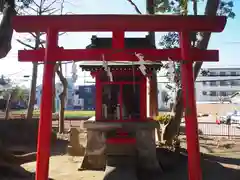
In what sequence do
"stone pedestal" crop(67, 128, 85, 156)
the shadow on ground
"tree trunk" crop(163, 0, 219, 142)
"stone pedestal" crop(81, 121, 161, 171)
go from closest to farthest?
the shadow on ground
"stone pedestal" crop(81, 121, 161, 171)
"tree trunk" crop(163, 0, 219, 142)
"stone pedestal" crop(67, 128, 85, 156)

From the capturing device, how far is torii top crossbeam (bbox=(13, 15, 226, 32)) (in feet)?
20.3

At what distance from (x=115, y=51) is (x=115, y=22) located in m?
0.64

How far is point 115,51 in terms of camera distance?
645 cm

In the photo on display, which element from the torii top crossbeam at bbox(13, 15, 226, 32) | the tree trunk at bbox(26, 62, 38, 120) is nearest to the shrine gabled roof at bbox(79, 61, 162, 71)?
the torii top crossbeam at bbox(13, 15, 226, 32)

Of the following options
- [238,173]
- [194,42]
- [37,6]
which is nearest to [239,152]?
[238,173]

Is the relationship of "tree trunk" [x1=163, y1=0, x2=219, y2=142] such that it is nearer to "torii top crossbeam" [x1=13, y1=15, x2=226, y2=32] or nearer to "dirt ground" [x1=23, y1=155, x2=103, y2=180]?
"dirt ground" [x1=23, y1=155, x2=103, y2=180]

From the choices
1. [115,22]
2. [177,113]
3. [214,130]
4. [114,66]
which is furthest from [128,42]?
[214,130]

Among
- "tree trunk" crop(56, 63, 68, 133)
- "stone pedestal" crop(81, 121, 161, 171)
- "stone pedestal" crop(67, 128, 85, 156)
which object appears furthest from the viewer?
"tree trunk" crop(56, 63, 68, 133)

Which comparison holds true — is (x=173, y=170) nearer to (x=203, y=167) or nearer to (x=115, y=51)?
(x=203, y=167)

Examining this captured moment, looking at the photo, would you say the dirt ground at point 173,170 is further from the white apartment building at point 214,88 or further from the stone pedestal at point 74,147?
the white apartment building at point 214,88

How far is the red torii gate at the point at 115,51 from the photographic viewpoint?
6.14 meters

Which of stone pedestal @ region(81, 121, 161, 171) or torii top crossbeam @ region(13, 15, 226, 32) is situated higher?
torii top crossbeam @ region(13, 15, 226, 32)

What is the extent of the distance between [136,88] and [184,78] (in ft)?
14.0

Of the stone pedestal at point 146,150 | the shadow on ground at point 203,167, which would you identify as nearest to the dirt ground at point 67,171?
the stone pedestal at point 146,150
